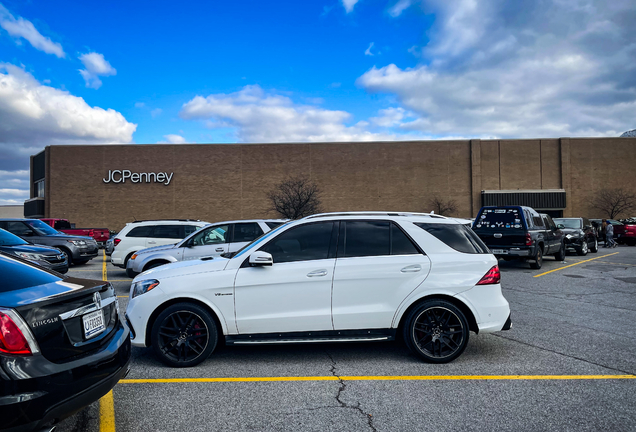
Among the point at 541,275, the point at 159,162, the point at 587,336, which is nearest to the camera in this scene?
the point at 587,336

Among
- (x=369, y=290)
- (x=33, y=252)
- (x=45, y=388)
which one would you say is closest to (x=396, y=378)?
(x=369, y=290)

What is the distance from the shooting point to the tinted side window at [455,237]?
5.45 metres

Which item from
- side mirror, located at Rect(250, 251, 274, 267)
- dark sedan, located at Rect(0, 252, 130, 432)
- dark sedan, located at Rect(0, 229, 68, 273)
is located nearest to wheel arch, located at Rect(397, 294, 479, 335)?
side mirror, located at Rect(250, 251, 274, 267)

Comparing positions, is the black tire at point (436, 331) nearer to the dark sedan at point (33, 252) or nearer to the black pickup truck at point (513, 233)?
the dark sedan at point (33, 252)

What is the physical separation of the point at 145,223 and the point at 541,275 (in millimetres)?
12140

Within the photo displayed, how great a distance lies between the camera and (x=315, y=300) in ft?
16.7

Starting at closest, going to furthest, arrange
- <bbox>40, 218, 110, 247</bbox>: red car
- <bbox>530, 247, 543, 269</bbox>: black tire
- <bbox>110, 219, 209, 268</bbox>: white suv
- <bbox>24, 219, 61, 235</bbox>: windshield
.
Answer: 1. <bbox>110, 219, 209, 268</bbox>: white suv
2. <bbox>530, 247, 543, 269</bbox>: black tire
3. <bbox>24, 219, 61, 235</bbox>: windshield
4. <bbox>40, 218, 110, 247</bbox>: red car

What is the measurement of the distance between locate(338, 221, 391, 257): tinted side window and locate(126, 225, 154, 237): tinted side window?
10.7 m

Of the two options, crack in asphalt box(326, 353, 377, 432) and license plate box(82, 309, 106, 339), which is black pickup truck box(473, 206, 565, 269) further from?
license plate box(82, 309, 106, 339)

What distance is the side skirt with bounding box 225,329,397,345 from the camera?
507 cm

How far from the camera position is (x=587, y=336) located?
6.32 m

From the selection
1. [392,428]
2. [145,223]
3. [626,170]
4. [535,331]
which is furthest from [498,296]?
[626,170]

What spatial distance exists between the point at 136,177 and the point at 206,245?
44.3m

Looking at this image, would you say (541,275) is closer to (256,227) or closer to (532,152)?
(256,227)
